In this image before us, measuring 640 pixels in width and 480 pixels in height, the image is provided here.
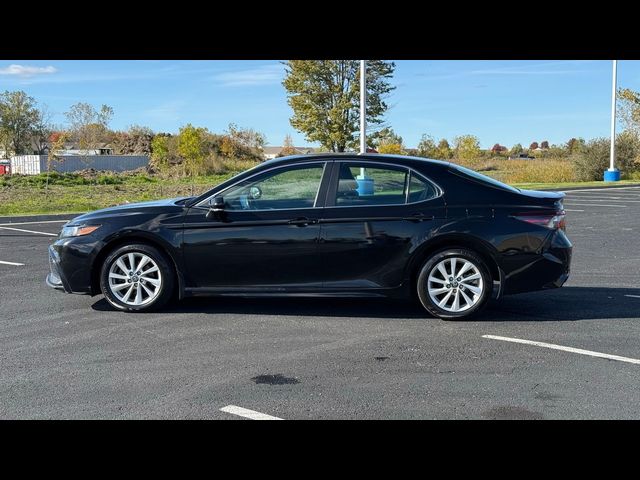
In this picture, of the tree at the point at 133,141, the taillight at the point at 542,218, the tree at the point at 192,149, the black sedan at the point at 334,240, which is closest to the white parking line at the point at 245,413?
the black sedan at the point at 334,240

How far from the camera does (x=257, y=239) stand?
722cm

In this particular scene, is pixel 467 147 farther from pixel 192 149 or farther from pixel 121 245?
pixel 121 245

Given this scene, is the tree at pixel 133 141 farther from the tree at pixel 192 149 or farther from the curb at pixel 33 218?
the curb at pixel 33 218

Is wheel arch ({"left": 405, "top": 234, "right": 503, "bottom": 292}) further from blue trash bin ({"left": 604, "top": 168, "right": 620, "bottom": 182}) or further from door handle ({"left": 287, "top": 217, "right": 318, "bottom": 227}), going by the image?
blue trash bin ({"left": 604, "top": 168, "right": 620, "bottom": 182})

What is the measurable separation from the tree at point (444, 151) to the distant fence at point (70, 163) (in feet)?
79.7

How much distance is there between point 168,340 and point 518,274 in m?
3.38

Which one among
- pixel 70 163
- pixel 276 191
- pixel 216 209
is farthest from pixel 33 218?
pixel 70 163

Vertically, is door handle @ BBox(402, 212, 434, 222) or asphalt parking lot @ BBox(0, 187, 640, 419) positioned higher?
door handle @ BBox(402, 212, 434, 222)

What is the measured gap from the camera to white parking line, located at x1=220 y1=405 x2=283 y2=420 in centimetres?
457

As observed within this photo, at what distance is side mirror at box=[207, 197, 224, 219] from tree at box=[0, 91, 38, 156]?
50748mm

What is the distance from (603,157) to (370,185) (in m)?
39.8

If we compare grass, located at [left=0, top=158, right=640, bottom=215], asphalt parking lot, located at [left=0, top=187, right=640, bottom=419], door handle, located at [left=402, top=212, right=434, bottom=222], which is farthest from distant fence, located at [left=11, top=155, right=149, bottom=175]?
door handle, located at [left=402, top=212, right=434, bottom=222]
